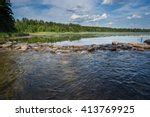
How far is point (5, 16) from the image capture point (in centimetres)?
5731

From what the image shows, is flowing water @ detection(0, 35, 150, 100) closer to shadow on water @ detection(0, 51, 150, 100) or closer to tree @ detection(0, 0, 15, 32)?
shadow on water @ detection(0, 51, 150, 100)

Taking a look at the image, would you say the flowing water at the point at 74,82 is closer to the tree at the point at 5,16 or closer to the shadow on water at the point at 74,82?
the shadow on water at the point at 74,82

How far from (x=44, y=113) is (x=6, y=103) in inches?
77.0

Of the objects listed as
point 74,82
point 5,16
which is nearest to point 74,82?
point 74,82

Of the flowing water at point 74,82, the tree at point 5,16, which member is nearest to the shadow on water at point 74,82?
the flowing water at point 74,82

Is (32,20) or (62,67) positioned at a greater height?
(32,20)

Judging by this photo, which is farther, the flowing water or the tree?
the tree

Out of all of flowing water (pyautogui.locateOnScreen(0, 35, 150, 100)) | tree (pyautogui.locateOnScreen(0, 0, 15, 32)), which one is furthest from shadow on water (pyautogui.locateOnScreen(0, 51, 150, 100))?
tree (pyautogui.locateOnScreen(0, 0, 15, 32))

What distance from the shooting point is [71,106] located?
8586 millimetres

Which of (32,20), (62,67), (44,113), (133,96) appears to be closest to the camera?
→ (44,113)

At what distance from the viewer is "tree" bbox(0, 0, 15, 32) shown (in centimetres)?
5543

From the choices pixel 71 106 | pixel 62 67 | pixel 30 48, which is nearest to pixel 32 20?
pixel 30 48

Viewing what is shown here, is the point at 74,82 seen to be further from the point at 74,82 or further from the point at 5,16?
the point at 5,16

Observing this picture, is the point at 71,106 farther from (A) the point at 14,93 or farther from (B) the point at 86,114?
(A) the point at 14,93
